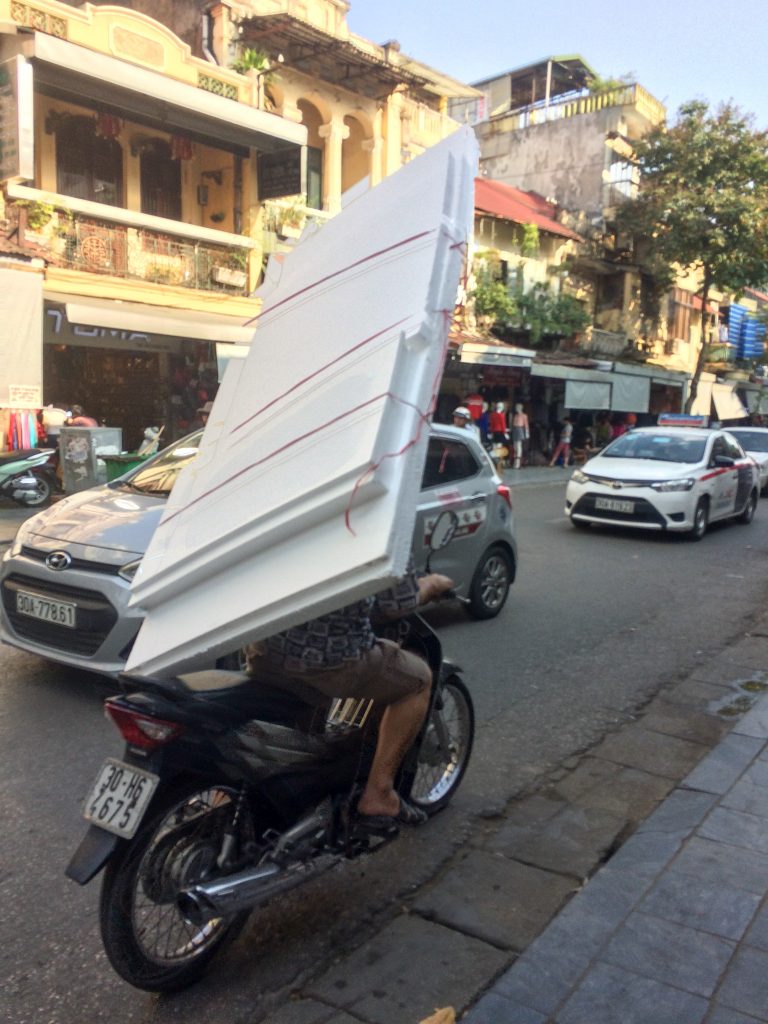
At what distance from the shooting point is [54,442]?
13.6m

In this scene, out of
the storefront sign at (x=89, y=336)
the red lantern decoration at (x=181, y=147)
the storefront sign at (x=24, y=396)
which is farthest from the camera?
the red lantern decoration at (x=181, y=147)

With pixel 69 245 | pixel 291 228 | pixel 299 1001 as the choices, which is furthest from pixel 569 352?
pixel 299 1001

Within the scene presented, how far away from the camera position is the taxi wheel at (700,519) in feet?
37.9

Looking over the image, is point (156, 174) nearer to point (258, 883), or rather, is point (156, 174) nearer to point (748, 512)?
point (748, 512)

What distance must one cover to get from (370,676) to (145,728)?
0.77 m

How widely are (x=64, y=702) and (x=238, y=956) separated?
8.04 ft

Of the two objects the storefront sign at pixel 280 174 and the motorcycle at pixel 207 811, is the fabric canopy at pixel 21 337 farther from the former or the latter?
the motorcycle at pixel 207 811

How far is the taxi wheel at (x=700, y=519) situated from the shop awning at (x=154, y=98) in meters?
10.8

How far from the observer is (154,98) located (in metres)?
14.7

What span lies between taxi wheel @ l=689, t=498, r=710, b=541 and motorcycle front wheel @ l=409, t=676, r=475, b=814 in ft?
27.8

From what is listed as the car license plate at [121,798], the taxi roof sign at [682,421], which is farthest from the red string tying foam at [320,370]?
the taxi roof sign at [682,421]

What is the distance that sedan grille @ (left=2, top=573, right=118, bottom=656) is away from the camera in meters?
4.64

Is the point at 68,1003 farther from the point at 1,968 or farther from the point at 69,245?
the point at 69,245

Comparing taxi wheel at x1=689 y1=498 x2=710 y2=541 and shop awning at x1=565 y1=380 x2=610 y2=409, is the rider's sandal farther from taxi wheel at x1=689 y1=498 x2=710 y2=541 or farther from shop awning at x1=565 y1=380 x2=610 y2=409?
shop awning at x1=565 y1=380 x2=610 y2=409
